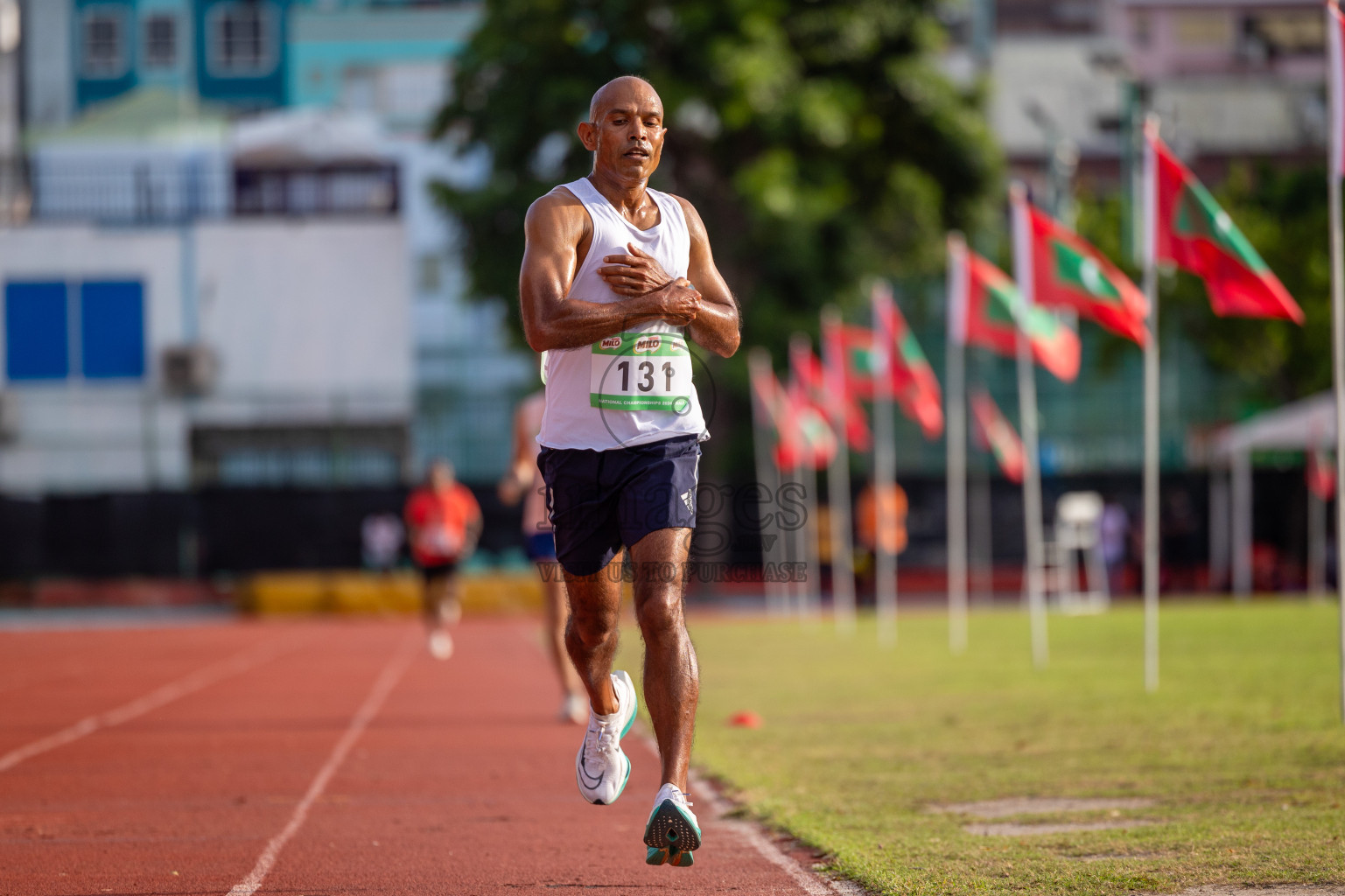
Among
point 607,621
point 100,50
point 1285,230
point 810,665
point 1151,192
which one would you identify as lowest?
point 810,665

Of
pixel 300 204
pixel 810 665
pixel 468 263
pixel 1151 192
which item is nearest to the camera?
pixel 1151 192

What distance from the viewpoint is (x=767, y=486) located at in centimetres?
2789

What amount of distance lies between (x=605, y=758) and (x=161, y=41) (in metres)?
45.1

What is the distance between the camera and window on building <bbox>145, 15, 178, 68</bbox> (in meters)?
46.9

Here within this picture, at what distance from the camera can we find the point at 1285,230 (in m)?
39.2

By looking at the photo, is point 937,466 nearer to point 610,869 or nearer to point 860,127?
point 860,127

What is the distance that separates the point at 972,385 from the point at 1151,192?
3697cm

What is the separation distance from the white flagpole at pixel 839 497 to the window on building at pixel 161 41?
80.3 ft

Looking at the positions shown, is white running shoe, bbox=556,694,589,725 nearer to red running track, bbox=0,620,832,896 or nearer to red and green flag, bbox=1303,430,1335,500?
red running track, bbox=0,620,832,896

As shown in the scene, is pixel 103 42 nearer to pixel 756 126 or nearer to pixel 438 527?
pixel 756 126

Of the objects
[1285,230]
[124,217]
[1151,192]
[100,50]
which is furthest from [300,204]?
[1151,192]

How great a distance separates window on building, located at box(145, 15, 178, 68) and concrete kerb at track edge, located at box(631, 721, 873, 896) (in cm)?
4262

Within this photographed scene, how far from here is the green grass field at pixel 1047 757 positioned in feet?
18.4

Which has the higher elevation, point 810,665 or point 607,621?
point 607,621
